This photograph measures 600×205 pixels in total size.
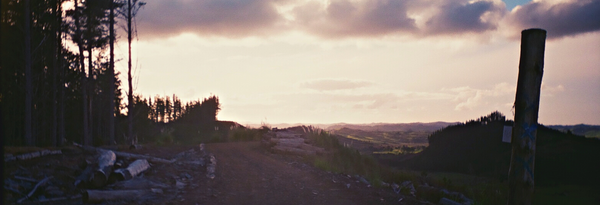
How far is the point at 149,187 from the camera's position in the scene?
9.45 m

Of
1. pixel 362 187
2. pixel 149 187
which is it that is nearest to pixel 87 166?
pixel 149 187

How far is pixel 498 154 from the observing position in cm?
2711

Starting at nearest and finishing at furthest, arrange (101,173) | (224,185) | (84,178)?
(101,173)
(84,178)
(224,185)

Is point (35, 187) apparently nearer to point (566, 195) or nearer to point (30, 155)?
point (30, 155)

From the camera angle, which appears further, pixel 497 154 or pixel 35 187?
pixel 497 154

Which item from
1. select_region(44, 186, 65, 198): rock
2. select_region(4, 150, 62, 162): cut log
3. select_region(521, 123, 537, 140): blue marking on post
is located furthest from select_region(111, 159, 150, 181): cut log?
select_region(521, 123, 537, 140): blue marking on post

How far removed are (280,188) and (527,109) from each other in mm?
6561

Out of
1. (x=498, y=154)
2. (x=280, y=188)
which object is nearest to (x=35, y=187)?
(x=280, y=188)

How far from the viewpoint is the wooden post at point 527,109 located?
20.1 ft

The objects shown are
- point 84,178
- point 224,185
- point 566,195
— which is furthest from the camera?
point 566,195

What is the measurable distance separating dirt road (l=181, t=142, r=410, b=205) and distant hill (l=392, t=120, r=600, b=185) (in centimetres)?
1566

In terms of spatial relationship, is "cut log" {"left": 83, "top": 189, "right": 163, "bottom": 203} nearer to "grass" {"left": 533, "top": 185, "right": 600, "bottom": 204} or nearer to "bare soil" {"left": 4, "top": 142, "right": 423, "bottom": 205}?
"bare soil" {"left": 4, "top": 142, "right": 423, "bottom": 205}

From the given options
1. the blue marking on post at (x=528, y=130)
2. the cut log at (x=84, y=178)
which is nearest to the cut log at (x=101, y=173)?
the cut log at (x=84, y=178)

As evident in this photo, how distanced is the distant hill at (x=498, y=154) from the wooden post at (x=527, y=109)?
17.9m
